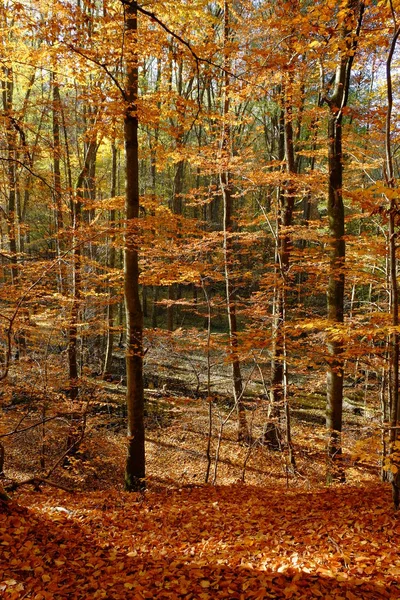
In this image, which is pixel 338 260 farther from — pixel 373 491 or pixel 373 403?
pixel 373 403

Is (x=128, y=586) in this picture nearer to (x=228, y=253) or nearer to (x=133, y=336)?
(x=133, y=336)

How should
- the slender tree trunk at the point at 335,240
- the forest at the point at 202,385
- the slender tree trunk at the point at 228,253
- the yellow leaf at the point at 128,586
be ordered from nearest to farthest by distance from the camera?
the yellow leaf at the point at 128,586 < the forest at the point at 202,385 < the slender tree trunk at the point at 335,240 < the slender tree trunk at the point at 228,253

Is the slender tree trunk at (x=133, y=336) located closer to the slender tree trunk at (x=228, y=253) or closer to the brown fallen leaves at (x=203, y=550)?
the brown fallen leaves at (x=203, y=550)

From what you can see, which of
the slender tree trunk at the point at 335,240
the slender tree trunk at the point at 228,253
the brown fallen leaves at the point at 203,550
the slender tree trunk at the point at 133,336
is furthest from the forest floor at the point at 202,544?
the slender tree trunk at the point at 228,253

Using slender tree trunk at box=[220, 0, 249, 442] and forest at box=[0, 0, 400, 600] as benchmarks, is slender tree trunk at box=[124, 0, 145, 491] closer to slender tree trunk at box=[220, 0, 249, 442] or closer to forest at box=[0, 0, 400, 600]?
forest at box=[0, 0, 400, 600]

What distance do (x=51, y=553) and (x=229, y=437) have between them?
371 inches

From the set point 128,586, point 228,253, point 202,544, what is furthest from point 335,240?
point 128,586

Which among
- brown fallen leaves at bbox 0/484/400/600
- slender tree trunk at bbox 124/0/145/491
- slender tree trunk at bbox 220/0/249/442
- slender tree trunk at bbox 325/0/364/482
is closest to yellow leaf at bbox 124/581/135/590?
brown fallen leaves at bbox 0/484/400/600

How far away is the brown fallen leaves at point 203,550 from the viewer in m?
3.31

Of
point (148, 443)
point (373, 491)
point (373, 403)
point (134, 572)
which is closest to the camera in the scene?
point (134, 572)

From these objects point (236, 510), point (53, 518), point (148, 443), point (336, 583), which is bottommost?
point (148, 443)

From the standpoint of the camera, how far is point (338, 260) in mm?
7664

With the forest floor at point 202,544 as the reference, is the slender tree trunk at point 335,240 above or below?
above

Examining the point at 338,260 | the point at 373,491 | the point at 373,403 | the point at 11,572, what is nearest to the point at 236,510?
the point at 373,491
